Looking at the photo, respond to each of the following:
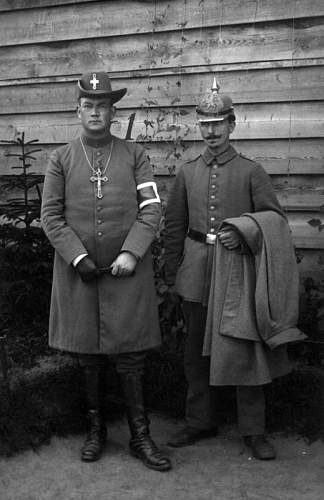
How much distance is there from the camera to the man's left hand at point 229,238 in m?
3.66

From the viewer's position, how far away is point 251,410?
3791 millimetres

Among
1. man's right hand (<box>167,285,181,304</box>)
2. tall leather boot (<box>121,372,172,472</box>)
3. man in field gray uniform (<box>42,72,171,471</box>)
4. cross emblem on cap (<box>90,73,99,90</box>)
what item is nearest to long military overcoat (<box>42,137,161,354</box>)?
man in field gray uniform (<box>42,72,171,471</box>)

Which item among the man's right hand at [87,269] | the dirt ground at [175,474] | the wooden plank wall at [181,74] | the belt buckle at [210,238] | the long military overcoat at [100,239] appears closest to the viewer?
the dirt ground at [175,474]

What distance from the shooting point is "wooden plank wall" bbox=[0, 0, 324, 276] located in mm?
4656

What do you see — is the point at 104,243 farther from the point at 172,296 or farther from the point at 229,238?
the point at 172,296

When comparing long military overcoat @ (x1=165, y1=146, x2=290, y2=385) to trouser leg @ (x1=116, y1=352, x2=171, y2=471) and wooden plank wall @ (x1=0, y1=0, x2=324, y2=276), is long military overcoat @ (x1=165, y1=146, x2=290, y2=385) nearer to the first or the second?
trouser leg @ (x1=116, y1=352, x2=171, y2=471)

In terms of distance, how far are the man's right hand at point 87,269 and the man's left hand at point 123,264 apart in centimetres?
10

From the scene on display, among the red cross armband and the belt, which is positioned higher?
the red cross armband

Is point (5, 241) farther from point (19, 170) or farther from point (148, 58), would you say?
point (148, 58)

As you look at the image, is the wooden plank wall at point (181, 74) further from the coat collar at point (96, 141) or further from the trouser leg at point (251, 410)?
the coat collar at point (96, 141)

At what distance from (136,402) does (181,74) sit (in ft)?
8.00

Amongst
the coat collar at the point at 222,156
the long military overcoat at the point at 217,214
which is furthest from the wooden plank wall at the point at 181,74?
the coat collar at the point at 222,156

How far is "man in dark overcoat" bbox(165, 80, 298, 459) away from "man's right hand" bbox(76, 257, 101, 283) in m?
0.55

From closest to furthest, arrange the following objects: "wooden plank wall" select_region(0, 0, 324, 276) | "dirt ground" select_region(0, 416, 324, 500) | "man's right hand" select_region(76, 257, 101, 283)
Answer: "dirt ground" select_region(0, 416, 324, 500) < "man's right hand" select_region(76, 257, 101, 283) < "wooden plank wall" select_region(0, 0, 324, 276)
